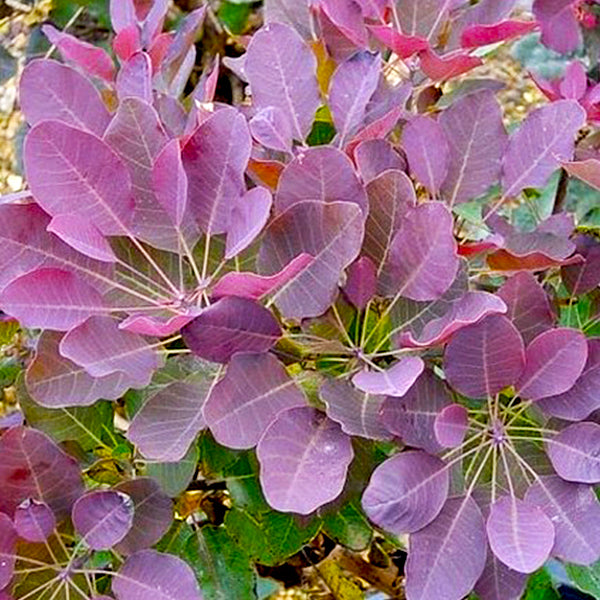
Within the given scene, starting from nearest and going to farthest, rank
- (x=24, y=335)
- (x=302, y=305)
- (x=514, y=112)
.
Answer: (x=302, y=305) → (x=24, y=335) → (x=514, y=112)

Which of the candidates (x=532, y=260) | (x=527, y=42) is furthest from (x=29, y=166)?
(x=527, y=42)

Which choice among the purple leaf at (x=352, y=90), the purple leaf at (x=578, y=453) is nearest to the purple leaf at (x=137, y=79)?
the purple leaf at (x=352, y=90)

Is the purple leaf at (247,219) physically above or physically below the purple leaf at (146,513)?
above

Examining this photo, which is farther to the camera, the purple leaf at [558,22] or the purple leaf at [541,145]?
the purple leaf at [558,22]

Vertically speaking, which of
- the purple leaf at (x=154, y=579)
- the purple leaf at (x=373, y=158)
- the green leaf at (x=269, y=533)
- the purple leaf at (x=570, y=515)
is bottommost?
the green leaf at (x=269, y=533)

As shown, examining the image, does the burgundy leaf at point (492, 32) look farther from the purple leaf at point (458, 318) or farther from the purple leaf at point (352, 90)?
the purple leaf at point (458, 318)

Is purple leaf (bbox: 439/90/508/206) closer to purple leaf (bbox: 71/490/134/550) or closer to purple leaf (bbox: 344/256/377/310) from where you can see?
purple leaf (bbox: 344/256/377/310)

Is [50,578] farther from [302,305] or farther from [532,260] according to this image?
[532,260]
